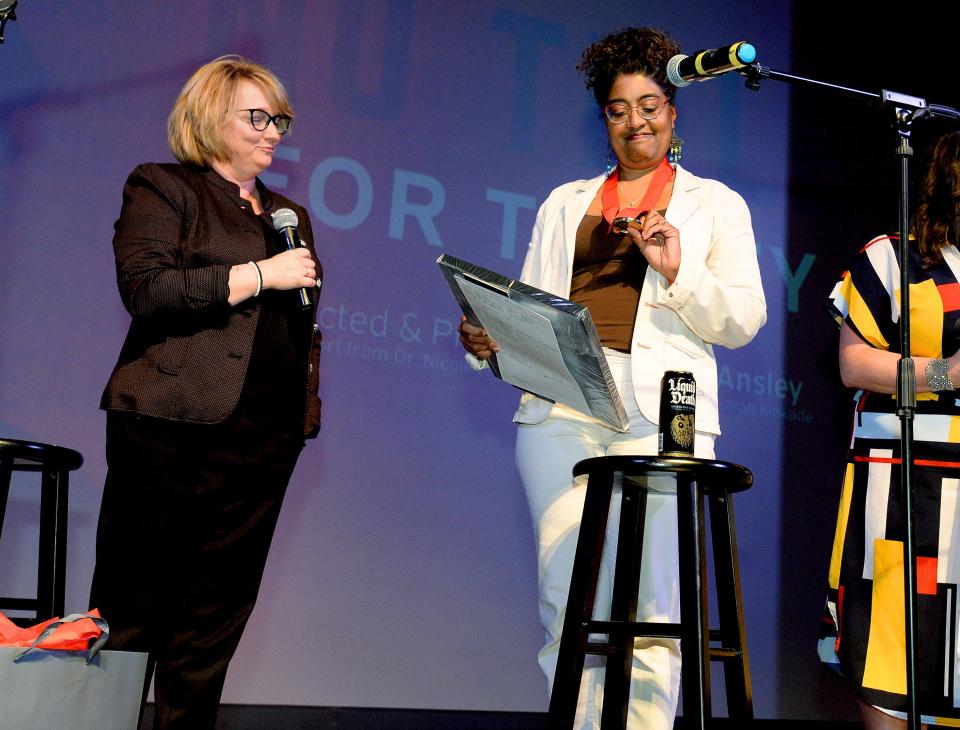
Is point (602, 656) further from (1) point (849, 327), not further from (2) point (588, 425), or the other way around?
(1) point (849, 327)

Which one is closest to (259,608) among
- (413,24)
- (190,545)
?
(190,545)

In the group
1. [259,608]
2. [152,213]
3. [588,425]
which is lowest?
[259,608]

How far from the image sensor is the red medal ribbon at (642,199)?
2.16 m

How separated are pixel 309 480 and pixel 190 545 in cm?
124

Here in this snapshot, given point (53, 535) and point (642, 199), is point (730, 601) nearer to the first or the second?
point (642, 199)

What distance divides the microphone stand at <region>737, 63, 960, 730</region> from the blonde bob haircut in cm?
106

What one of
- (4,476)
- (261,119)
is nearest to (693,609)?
(261,119)

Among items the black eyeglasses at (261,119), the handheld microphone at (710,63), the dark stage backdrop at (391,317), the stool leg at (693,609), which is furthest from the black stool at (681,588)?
the dark stage backdrop at (391,317)

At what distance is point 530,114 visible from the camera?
3656mm

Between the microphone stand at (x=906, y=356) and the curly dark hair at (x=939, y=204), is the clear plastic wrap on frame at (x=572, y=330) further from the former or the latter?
the curly dark hair at (x=939, y=204)

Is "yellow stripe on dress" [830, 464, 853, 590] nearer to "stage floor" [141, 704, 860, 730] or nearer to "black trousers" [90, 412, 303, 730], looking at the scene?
"stage floor" [141, 704, 860, 730]

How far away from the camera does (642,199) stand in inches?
86.0

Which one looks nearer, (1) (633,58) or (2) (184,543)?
(2) (184,543)

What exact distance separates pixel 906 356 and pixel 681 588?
55cm
